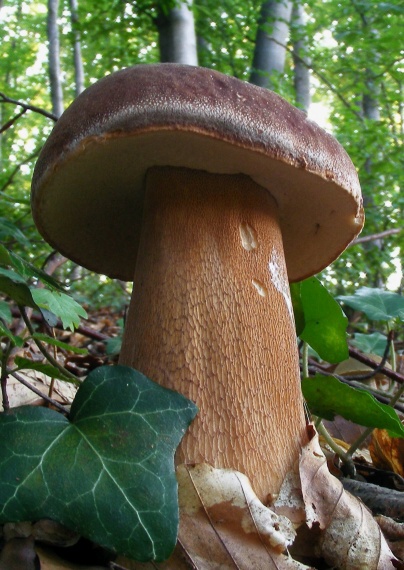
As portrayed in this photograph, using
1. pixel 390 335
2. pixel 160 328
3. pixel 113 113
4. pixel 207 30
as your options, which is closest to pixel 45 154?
pixel 113 113

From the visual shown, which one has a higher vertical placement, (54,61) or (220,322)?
(54,61)

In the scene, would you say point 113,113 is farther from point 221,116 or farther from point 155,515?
point 155,515

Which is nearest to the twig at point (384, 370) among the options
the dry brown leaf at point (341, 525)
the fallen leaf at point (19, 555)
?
the dry brown leaf at point (341, 525)

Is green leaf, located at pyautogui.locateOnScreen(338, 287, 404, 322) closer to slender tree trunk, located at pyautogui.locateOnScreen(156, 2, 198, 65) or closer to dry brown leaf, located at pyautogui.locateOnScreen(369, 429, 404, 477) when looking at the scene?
dry brown leaf, located at pyautogui.locateOnScreen(369, 429, 404, 477)

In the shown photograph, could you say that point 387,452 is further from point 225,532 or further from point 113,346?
point 113,346

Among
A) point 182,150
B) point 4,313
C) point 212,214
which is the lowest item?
point 4,313

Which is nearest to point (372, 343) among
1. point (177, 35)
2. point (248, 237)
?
point (248, 237)

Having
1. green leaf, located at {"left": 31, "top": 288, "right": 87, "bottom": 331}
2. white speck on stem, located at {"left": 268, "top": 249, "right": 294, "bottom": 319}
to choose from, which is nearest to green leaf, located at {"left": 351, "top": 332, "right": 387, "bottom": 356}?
white speck on stem, located at {"left": 268, "top": 249, "right": 294, "bottom": 319}
